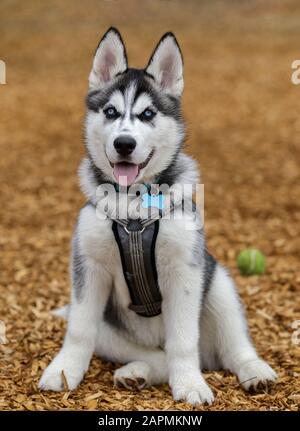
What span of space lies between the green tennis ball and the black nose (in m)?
2.93

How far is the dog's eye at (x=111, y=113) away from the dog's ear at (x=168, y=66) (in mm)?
375

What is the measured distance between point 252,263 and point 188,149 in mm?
3849

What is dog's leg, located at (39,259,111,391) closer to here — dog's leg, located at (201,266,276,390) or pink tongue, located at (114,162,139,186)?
pink tongue, located at (114,162,139,186)

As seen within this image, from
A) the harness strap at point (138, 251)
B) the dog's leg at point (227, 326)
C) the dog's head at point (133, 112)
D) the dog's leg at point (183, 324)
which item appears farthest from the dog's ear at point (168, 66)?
the dog's leg at point (227, 326)

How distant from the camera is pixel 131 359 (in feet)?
13.1

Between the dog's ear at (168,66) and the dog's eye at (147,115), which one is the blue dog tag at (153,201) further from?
the dog's ear at (168,66)

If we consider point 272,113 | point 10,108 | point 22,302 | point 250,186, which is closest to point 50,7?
point 10,108

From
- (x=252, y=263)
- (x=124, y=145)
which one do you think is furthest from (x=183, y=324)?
(x=252, y=263)

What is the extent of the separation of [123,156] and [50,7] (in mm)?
16342

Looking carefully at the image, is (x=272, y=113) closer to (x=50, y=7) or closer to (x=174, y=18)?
(x=174, y=18)

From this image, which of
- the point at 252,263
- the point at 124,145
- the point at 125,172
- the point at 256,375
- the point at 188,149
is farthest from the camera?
the point at 188,149

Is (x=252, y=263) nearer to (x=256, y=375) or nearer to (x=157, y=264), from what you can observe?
(x=256, y=375)

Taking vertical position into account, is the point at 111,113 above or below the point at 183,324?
above

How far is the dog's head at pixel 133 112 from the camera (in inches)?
136
